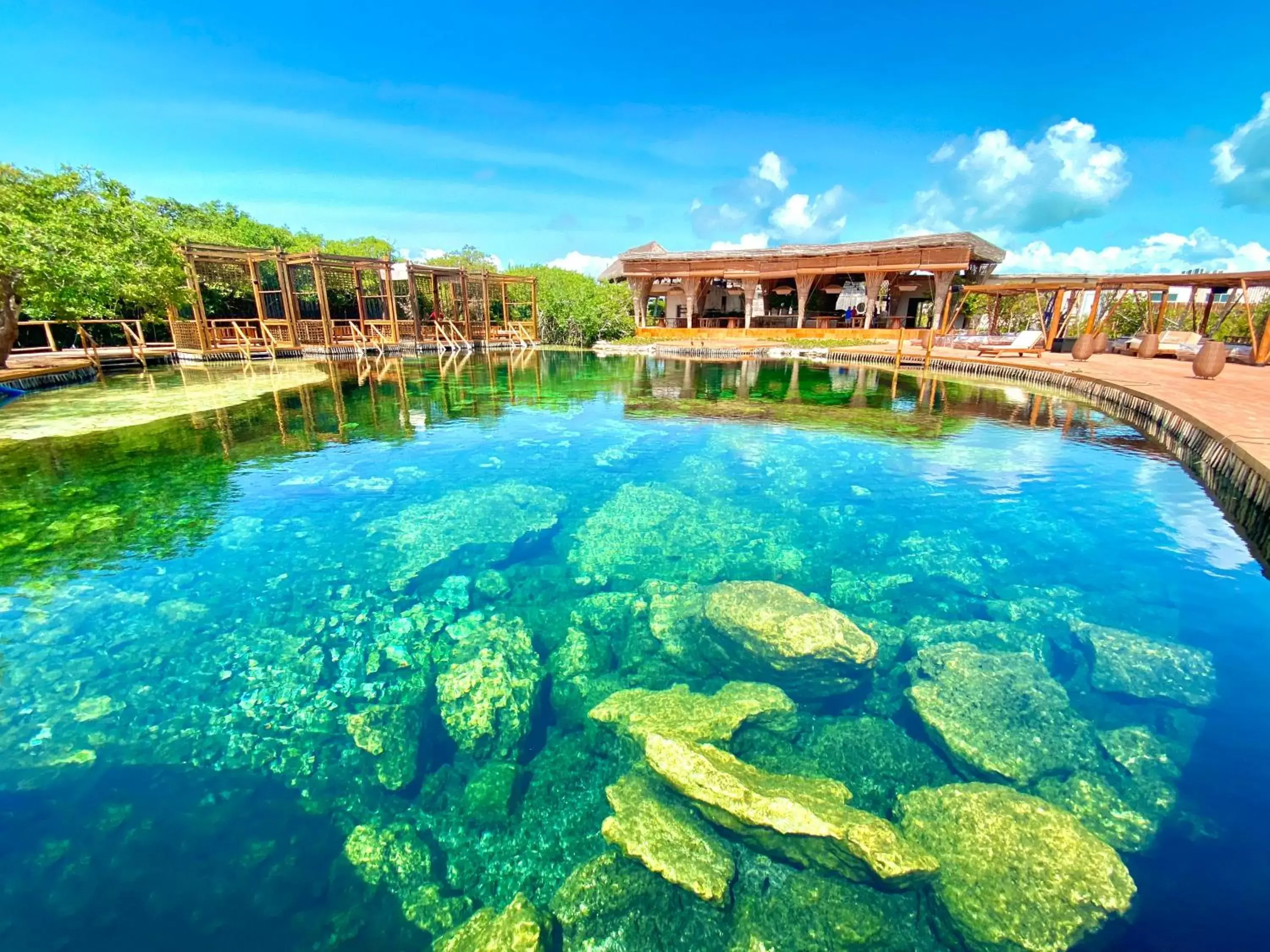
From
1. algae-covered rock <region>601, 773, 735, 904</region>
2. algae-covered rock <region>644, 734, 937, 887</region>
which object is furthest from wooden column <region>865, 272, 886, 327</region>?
algae-covered rock <region>601, 773, 735, 904</region>

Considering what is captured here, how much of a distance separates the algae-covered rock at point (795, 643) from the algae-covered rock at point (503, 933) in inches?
101

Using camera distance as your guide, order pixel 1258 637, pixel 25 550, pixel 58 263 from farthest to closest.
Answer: pixel 58 263, pixel 25 550, pixel 1258 637

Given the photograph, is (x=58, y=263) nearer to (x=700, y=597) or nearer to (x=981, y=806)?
(x=700, y=597)

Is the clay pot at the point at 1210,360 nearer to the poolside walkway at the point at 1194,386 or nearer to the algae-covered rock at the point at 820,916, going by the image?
the poolside walkway at the point at 1194,386

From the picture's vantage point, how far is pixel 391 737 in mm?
4109

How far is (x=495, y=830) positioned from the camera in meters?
3.48

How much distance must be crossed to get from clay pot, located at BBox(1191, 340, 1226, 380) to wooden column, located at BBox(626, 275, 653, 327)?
24.9 meters

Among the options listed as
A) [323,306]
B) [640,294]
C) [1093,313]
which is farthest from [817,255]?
[323,306]

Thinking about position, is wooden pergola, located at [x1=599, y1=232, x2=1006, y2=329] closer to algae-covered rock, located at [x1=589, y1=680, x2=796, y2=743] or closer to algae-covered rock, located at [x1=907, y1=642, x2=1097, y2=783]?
algae-covered rock, located at [x1=907, y1=642, x2=1097, y2=783]

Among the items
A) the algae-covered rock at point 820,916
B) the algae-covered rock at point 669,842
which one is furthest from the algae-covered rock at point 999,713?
the algae-covered rock at point 669,842

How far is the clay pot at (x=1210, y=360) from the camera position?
14.4m

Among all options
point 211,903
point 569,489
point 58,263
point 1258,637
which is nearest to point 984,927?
point 211,903

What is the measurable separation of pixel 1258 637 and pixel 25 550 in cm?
1334

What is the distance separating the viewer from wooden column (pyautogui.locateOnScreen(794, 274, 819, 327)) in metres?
29.7
